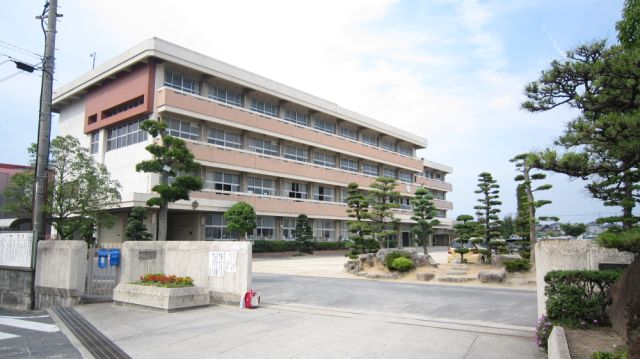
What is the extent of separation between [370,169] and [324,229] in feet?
32.8

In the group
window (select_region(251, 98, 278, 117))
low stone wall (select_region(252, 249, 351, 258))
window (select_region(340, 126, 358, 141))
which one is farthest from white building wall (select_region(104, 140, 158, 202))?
window (select_region(340, 126, 358, 141))

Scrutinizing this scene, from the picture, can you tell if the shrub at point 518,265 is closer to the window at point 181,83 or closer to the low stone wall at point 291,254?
the low stone wall at point 291,254

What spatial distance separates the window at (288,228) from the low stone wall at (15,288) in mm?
24759

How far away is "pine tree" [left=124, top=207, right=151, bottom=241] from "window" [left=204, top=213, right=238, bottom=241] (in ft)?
21.6

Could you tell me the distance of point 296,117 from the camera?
41406 mm

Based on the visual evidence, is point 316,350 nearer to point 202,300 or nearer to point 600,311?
point 600,311

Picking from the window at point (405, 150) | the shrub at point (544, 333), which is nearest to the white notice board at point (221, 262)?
the shrub at point (544, 333)

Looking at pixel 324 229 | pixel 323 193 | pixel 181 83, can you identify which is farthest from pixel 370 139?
pixel 181 83

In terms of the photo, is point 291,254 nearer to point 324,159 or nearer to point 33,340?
point 324,159

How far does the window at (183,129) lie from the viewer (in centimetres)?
3042

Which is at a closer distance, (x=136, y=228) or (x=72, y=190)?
(x=72, y=190)

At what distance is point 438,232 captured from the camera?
64.4m

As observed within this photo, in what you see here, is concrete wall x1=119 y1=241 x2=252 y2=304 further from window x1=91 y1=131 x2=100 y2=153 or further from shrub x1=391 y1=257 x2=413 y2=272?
window x1=91 y1=131 x2=100 y2=153

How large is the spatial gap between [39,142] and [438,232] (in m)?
57.0
